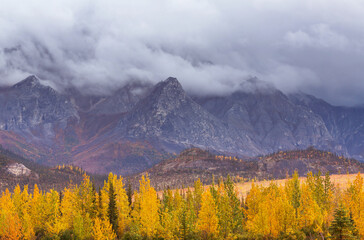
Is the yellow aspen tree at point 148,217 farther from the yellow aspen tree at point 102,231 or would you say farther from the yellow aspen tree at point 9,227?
the yellow aspen tree at point 9,227

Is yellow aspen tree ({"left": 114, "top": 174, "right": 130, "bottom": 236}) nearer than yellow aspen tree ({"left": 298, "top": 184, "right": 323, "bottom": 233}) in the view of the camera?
No

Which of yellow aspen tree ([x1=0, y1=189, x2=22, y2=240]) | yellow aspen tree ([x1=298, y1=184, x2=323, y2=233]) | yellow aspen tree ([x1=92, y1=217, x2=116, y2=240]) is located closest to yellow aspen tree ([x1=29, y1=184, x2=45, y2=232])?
yellow aspen tree ([x1=0, y1=189, x2=22, y2=240])

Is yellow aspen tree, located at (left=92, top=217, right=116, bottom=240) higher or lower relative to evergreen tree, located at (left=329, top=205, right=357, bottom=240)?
lower

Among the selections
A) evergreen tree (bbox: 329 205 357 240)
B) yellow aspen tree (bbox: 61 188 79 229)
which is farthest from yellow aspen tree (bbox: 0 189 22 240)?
evergreen tree (bbox: 329 205 357 240)

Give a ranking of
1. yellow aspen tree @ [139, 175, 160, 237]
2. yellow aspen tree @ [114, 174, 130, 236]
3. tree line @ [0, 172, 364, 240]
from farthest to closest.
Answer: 1. yellow aspen tree @ [114, 174, 130, 236]
2. yellow aspen tree @ [139, 175, 160, 237]
3. tree line @ [0, 172, 364, 240]

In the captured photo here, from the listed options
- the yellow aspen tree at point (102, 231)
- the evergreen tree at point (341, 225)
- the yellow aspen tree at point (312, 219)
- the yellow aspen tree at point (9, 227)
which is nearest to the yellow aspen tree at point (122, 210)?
the yellow aspen tree at point (102, 231)

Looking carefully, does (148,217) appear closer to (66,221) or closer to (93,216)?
(93,216)

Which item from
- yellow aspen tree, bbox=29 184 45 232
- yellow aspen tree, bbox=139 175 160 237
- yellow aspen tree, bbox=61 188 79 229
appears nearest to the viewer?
yellow aspen tree, bbox=139 175 160 237

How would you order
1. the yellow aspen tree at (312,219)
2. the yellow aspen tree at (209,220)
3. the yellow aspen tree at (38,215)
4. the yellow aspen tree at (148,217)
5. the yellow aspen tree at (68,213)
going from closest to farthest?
1. the yellow aspen tree at (312,219)
2. the yellow aspen tree at (209,220)
3. the yellow aspen tree at (148,217)
4. the yellow aspen tree at (68,213)
5. the yellow aspen tree at (38,215)

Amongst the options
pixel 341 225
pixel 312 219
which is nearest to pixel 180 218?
pixel 312 219

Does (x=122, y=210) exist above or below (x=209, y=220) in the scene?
above

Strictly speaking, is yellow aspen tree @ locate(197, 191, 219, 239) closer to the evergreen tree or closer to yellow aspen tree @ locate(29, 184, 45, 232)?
the evergreen tree

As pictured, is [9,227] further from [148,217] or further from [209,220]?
[209,220]

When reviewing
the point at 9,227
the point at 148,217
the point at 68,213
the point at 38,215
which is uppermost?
the point at 148,217
